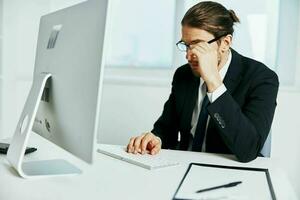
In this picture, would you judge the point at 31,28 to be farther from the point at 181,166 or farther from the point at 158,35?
the point at 181,166

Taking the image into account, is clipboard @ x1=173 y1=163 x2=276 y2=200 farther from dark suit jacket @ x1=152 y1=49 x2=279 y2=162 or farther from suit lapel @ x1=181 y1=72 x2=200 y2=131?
suit lapel @ x1=181 y1=72 x2=200 y2=131

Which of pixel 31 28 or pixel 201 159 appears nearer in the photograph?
pixel 201 159

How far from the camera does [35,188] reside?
2.52 ft

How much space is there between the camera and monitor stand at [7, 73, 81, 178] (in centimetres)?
86

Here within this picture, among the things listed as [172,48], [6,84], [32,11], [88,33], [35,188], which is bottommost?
[35,188]

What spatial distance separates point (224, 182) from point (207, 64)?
46 cm

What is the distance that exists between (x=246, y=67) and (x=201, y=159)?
1.51ft

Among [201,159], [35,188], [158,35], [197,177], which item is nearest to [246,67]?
[201,159]

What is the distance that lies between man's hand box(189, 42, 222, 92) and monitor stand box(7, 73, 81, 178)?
0.51m

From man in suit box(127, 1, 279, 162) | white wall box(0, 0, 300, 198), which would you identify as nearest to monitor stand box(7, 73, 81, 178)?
man in suit box(127, 1, 279, 162)

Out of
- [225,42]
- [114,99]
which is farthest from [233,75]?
[114,99]

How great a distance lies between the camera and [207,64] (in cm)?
117

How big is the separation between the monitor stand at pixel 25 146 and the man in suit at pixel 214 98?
28 cm

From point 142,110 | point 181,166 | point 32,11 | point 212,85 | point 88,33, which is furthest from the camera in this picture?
point 32,11
